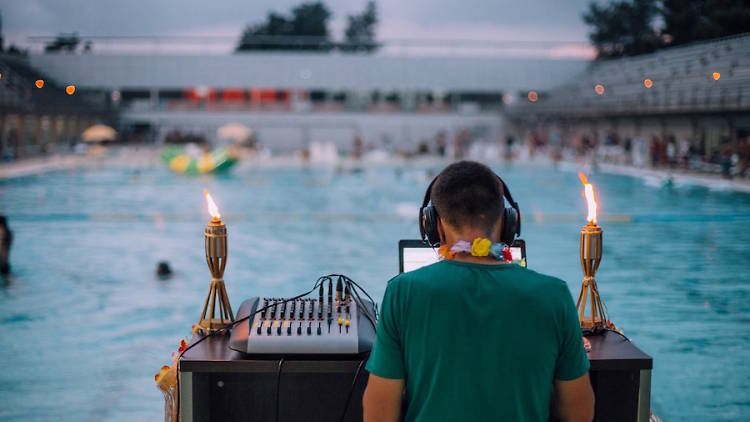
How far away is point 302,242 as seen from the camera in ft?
40.0

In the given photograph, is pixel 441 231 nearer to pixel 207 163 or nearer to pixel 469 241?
pixel 469 241

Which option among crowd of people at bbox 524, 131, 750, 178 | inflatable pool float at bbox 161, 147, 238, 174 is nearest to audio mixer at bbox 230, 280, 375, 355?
crowd of people at bbox 524, 131, 750, 178

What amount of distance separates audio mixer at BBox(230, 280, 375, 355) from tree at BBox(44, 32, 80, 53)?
51030 millimetres

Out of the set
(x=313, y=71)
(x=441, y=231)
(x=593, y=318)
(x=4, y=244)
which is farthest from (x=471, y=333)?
(x=313, y=71)

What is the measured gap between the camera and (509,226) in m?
2.58

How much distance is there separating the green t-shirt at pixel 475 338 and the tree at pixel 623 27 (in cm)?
4663

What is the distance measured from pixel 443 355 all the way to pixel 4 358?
4.87 metres

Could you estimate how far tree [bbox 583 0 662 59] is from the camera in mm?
47750

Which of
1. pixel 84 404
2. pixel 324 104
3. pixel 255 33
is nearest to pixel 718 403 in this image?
pixel 84 404

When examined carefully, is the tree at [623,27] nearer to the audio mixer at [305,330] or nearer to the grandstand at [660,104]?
the grandstand at [660,104]

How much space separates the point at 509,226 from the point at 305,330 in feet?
2.75

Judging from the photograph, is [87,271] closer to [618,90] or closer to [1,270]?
[1,270]

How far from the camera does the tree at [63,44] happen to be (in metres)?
50.1

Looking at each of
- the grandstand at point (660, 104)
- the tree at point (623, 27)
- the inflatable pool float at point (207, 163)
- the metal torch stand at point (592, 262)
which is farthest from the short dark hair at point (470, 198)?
the tree at point (623, 27)
